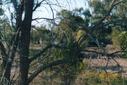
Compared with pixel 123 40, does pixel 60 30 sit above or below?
above

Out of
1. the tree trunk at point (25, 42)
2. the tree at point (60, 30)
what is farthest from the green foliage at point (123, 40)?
the tree trunk at point (25, 42)

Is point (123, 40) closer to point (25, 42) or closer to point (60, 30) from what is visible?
point (60, 30)

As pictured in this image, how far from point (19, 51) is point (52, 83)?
38.3 inches

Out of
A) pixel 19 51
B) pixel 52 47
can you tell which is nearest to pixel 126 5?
pixel 52 47

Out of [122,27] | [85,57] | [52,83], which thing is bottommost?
[52,83]

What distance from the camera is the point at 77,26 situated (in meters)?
6.01

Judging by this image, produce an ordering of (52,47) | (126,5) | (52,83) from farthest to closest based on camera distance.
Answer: (52,83) < (52,47) < (126,5)

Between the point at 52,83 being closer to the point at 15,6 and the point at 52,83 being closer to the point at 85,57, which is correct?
the point at 85,57

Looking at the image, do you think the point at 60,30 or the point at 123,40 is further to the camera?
the point at 123,40

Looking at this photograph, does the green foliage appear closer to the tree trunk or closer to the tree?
the tree

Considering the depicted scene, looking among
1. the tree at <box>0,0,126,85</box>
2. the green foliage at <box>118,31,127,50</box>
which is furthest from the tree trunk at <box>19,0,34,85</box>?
the green foliage at <box>118,31,127,50</box>

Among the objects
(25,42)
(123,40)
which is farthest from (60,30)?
(123,40)

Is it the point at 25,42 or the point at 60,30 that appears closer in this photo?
A: the point at 60,30

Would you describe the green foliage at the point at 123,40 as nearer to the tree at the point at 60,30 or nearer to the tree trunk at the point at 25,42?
the tree at the point at 60,30
